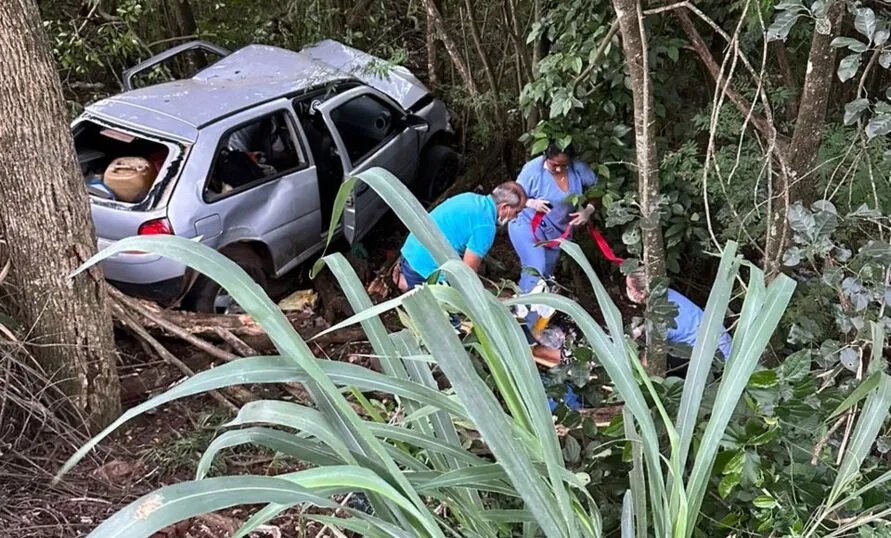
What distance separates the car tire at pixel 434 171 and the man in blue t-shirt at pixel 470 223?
7.85 ft

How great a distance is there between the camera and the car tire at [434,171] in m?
6.60

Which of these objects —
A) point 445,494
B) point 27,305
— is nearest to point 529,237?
point 27,305

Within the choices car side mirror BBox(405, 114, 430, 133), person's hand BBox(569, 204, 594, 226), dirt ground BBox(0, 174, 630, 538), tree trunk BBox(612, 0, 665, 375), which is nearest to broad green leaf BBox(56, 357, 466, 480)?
tree trunk BBox(612, 0, 665, 375)

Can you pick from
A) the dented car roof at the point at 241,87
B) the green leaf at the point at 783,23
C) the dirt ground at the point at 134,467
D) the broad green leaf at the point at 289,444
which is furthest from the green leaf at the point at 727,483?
the dented car roof at the point at 241,87

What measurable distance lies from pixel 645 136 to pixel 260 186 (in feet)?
10.2

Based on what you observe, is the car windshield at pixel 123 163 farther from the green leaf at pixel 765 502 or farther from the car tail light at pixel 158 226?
the green leaf at pixel 765 502

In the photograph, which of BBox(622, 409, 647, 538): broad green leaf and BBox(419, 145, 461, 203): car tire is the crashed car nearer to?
BBox(419, 145, 461, 203): car tire

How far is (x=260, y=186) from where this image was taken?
4.83 meters

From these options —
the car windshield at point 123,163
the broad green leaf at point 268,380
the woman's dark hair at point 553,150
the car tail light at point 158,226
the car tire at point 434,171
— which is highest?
the broad green leaf at point 268,380

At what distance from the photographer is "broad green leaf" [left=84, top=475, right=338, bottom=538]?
877 millimetres

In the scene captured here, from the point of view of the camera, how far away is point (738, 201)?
12.3 ft

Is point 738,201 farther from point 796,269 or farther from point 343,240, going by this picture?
point 343,240

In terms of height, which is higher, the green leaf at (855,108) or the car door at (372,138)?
the green leaf at (855,108)

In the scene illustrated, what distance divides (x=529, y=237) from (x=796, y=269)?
1919 millimetres
